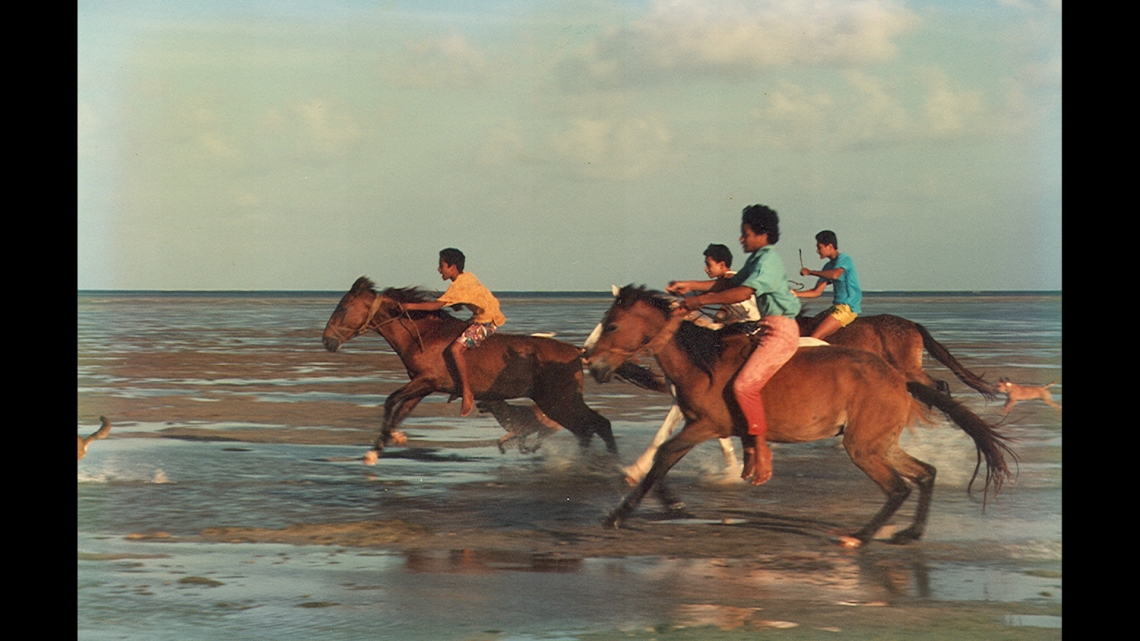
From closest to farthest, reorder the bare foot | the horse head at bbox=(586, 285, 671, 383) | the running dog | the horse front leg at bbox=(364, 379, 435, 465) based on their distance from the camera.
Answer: the bare foot, the horse head at bbox=(586, 285, 671, 383), the horse front leg at bbox=(364, 379, 435, 465), the running dog

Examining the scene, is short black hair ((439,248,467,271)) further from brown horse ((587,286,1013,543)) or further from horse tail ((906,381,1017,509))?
horse tail ((906,381,1017,509))

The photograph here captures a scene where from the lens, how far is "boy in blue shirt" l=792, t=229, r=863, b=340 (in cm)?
1259

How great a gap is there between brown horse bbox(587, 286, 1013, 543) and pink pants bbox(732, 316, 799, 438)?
0.09 m

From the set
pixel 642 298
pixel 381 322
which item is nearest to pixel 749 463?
pixel 642 298

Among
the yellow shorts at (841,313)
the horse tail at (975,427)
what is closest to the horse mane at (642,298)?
the horse tail at (975,427)

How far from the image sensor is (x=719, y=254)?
32.3 feet

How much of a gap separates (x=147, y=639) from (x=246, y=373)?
61.9 ft

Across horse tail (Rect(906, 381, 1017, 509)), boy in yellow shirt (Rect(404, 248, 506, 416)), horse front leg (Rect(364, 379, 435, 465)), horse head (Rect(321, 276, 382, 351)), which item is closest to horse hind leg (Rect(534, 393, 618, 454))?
boy in yellow shirt (Rect(404, 248, 506, 416))

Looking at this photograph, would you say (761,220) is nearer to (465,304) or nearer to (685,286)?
(685,286)

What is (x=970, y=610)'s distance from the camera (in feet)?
23.9

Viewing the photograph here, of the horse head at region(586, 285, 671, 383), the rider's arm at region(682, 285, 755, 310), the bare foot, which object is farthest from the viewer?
the horse head at region(586, 285, 671, 383)

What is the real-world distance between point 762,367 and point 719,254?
3.33ft

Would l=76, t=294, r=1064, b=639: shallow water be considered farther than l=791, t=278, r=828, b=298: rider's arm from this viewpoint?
No

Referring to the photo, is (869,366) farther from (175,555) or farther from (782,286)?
(175,555)
